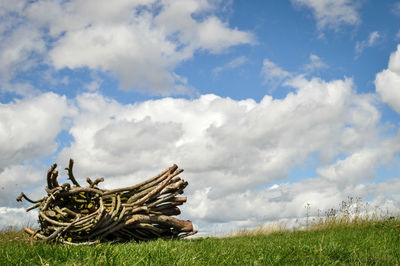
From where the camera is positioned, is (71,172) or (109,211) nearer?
(109,211)

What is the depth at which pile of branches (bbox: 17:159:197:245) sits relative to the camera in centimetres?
652

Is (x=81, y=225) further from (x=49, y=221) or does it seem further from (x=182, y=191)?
(x=182, y=191)

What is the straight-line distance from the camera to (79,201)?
7215 millimetres

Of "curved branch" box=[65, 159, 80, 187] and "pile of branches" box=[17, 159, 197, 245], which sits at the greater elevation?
"curved branch" box=[65, 159, 80, 187]

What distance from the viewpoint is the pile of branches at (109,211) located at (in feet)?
21.4

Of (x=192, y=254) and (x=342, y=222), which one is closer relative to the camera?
(x=192, y=254)

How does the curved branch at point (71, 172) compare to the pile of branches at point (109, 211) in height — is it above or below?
above

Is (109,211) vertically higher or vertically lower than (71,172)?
lower

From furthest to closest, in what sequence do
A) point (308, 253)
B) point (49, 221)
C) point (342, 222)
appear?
point (342, 222) → point (49, 221) → point (308, 253)

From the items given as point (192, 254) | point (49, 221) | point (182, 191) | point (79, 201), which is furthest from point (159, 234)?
point (192, 254)

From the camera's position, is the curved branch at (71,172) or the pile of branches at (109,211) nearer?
the pile of branches at (109,211)

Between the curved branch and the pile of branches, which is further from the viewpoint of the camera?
the curved branch

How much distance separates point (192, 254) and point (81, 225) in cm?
269

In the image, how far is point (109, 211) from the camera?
6.73 m
